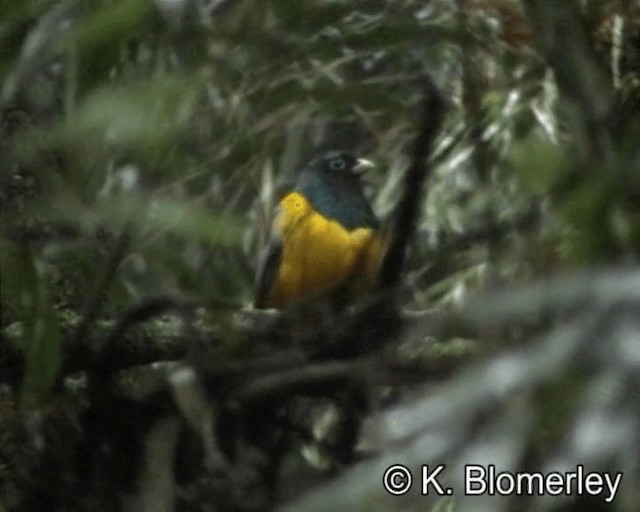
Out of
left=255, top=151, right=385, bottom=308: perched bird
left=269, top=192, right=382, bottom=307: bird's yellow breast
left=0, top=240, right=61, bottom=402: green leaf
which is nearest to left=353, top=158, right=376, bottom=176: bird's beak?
left=255, top=151, right=385, bottom=308: perched bird

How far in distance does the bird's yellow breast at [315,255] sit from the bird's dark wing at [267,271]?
0.02 metres

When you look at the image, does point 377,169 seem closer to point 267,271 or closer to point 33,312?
point 267,271

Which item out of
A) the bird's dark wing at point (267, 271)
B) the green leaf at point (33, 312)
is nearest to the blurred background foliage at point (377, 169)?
the green leaf at point (33, 312)

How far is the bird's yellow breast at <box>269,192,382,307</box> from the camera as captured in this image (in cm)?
269

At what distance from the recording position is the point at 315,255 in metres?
2.78

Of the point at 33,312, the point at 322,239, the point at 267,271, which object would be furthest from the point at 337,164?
the point at 33,312

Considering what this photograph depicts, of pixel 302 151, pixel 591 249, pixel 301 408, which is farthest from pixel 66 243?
pixel 302 151

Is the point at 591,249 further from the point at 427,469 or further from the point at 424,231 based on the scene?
the point at 424,231

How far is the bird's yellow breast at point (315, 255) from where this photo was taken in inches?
106

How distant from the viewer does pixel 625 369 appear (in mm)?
849

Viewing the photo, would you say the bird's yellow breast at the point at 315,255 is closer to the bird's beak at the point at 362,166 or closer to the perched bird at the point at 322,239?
the perched bird at the point at 322,239

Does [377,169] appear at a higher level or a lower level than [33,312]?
lower

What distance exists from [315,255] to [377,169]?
35 centimetres

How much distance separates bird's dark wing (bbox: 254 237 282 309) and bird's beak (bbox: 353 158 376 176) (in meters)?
0.20
